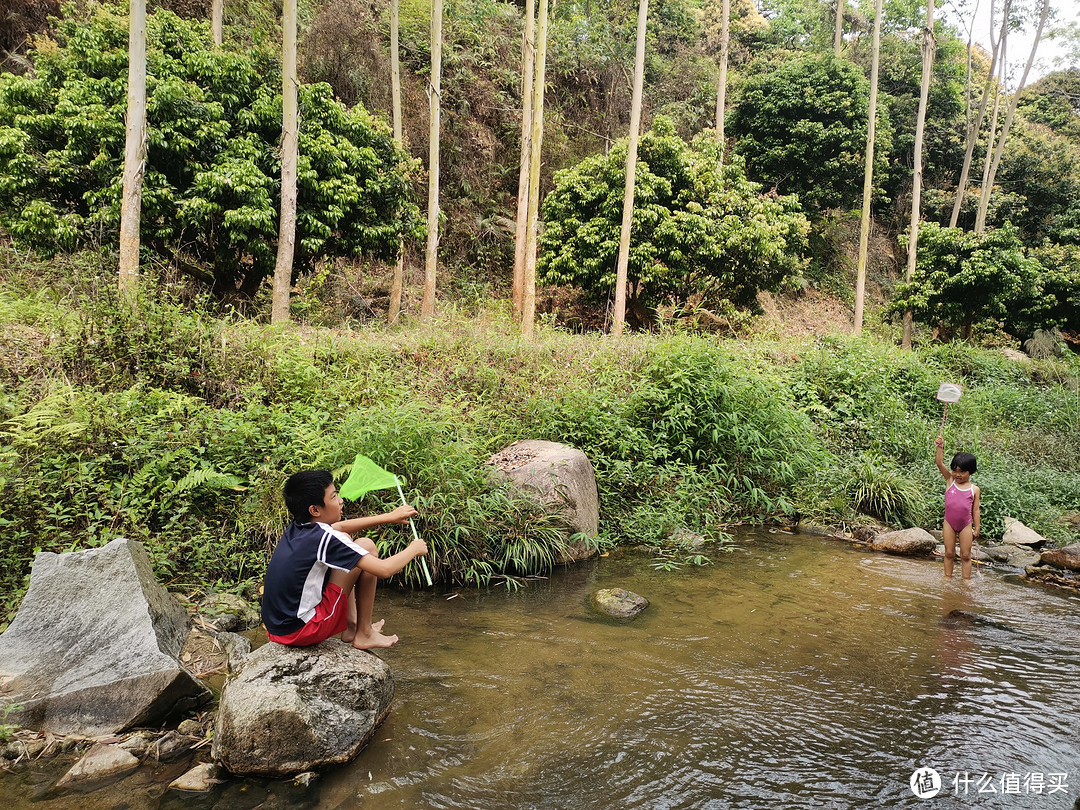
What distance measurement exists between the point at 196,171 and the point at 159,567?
925 centimetres

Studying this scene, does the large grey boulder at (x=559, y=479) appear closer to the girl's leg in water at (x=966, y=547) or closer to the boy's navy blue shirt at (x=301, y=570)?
the boy's navy blue shirt at (x=301, y=570)

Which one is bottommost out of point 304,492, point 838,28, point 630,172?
point 304,492

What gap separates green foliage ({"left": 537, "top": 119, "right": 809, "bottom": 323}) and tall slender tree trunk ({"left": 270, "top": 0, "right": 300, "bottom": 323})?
8.29 m

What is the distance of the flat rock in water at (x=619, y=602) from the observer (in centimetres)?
571

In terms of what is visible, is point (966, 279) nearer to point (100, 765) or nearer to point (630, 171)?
point (630, 171)

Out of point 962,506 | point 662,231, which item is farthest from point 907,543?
point 662,231

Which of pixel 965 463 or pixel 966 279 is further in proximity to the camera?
pixel 966 279

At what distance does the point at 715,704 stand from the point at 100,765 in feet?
11.5

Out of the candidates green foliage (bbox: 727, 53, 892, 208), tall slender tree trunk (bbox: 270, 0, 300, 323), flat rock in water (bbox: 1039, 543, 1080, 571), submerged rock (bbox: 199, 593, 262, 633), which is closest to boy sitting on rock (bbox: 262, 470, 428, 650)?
submerged rock (bbox: 199, 593, 262, 633)

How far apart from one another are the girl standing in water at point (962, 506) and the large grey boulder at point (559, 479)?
11.8ft

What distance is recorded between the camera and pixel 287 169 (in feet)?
38.3

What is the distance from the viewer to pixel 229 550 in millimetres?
5797

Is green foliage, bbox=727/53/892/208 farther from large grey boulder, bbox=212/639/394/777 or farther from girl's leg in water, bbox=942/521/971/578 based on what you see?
large grey boulder, bbox=212/639/394/777

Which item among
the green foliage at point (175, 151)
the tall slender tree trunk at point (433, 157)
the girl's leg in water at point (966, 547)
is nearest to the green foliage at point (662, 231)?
the tall slender tree trunk at point (433, 157)
